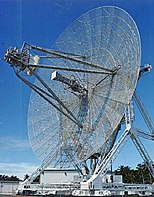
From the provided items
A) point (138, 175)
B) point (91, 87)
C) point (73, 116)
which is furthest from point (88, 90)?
point (138, 175)

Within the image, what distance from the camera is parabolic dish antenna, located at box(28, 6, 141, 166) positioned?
26906 millimetres

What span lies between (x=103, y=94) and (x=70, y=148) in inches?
283

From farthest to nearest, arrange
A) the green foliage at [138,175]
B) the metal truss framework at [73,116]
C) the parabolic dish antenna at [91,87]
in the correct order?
the green foliage at [138,175] < the parabolic dish antenna at [91,87] < the metal truss framework at [73,116]

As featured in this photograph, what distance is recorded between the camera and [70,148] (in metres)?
31.3

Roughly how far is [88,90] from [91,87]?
19.9 inches

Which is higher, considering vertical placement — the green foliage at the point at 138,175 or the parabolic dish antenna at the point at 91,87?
the parabolic dish antenna at the point at 91,87

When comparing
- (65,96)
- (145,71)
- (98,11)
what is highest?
(98,11)

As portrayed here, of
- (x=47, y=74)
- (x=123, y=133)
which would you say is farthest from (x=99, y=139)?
(x=47, y=74)

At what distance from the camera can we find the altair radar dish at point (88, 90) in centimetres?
2615

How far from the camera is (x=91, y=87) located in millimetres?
32031

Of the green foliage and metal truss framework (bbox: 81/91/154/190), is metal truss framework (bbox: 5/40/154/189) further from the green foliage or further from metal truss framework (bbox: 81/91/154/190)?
the green foliage

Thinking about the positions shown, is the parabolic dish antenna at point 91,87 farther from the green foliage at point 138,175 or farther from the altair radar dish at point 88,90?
the green foliage at point 138,175

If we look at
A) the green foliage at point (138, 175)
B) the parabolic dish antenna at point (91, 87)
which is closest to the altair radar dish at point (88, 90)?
the parabolic dish antenna at point (91, 87)

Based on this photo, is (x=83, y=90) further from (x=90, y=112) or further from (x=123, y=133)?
(x=123, y=133)
